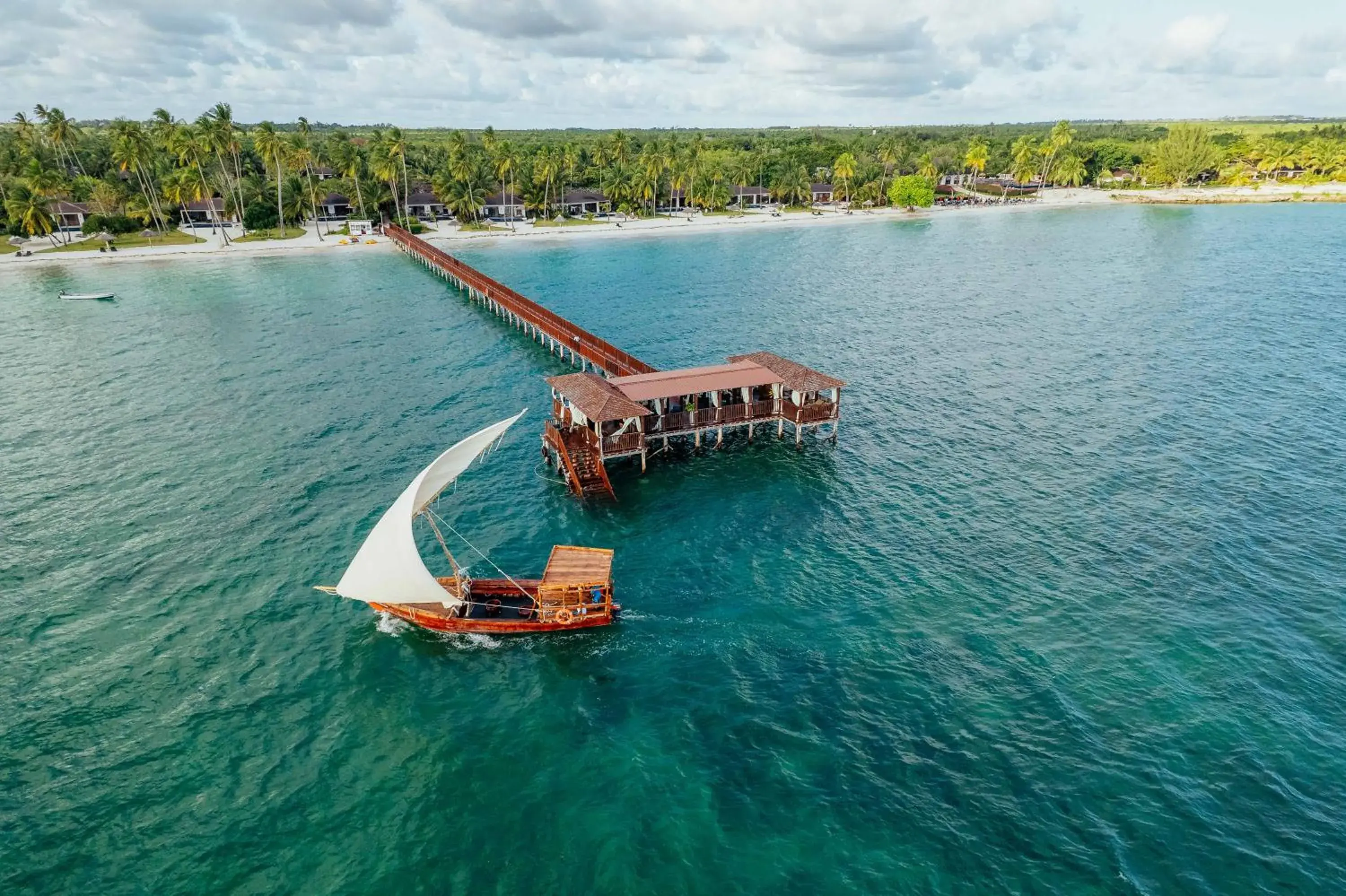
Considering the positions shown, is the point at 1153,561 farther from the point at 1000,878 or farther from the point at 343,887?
the point at 343,887

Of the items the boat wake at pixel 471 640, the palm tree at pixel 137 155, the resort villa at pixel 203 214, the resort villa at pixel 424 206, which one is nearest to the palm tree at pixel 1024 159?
the resort villa at pixel 424 206

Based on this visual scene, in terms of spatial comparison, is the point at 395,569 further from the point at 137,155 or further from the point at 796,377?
the point at 137,155

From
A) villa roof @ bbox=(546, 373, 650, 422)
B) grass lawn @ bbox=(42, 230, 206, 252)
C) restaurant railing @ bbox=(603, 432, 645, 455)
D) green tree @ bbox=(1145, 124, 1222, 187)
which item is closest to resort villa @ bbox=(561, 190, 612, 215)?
grass lawn @ bbox=(42, 230, 206, 252)

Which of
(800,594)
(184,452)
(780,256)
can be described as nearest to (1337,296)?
(780,256)

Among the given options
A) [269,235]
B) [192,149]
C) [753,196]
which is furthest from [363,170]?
[753,196]

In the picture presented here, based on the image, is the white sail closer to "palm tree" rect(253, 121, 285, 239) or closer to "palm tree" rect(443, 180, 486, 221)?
"palm tree" rect(253, 121, 285, 239)
